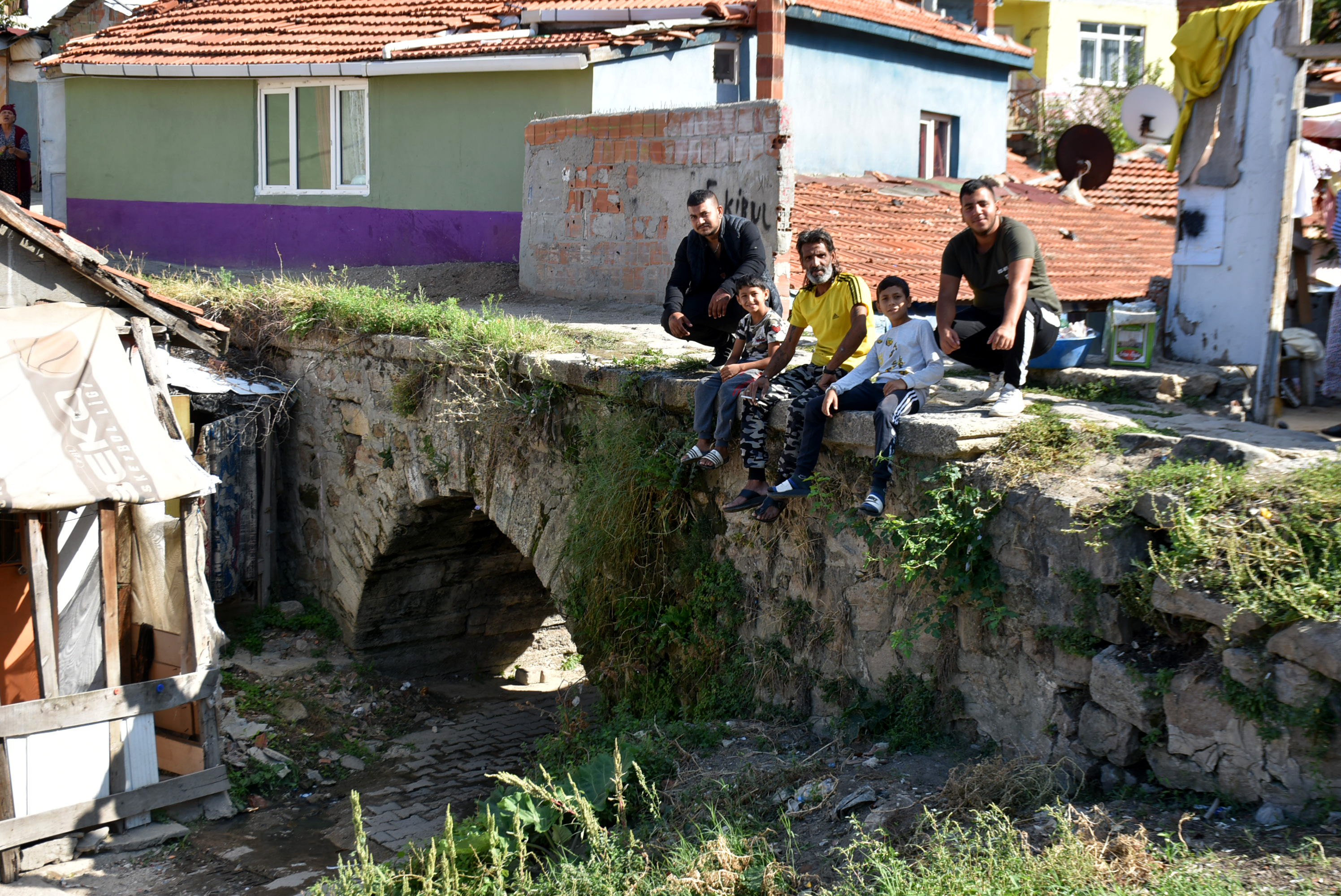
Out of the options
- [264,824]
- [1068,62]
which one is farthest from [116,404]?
[1068,62]

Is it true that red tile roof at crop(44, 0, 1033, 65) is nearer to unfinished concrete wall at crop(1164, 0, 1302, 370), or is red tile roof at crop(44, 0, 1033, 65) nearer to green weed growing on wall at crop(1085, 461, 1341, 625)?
unfinished concrete wall at crop(1164, 0, 1302, 370)

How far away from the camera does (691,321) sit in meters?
6.41

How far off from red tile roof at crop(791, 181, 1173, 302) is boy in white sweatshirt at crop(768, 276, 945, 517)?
338 centimetres

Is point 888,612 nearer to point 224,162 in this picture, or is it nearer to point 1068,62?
point 224,162

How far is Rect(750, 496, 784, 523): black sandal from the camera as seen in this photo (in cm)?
544

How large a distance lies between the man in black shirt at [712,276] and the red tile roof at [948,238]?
7.21 ft

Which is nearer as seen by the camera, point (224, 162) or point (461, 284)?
point (461, 284)

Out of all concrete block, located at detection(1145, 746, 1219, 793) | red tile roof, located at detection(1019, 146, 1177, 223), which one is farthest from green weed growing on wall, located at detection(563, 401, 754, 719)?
red tile roof, located at detection(1019, 146, 1177, 223)

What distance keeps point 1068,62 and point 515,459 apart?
18076mm

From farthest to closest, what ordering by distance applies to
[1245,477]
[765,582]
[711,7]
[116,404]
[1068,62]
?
[1068,62] < [711,7] < [116,404] < [765,582] < [1245,477]

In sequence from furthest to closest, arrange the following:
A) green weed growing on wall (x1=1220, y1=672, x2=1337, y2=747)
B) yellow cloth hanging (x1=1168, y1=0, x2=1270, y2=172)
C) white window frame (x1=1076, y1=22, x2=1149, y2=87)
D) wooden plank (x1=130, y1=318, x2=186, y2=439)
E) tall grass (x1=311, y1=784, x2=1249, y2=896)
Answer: white window frame (x1=1076, y1=22, x2=1149, y2=87) → wooden plank (x1=130, y1=318, x2=186, y2=439) → yellow cloth hanging (x1=1168, y1=0, x2=1270, y2=172) → green weed growing on wall (x1=1220, y1=672, x2=1337, y2=747) → tall grass (x1=311, y1=784, x2=1249, y2=896)

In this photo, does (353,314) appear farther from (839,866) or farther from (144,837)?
(839,866)

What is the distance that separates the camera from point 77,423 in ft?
22.9

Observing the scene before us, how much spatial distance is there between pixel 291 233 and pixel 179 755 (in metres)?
6.99
